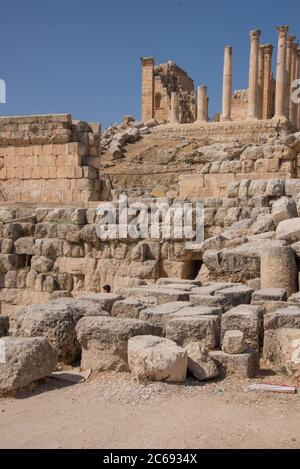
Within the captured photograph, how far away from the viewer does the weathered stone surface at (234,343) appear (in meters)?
Result: 5.23

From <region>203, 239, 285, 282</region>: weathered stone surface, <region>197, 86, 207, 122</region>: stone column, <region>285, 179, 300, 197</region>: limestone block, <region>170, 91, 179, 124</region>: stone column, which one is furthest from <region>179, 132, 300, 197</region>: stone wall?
<region>170, 91, 179, 124</region>: stone column

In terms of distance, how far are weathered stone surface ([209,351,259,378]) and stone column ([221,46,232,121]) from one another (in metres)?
34.9

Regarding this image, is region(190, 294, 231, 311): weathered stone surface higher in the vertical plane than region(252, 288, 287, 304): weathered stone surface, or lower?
lower

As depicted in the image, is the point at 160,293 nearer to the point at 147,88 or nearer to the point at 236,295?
the point at 236,295

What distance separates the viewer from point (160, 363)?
15.7 feet

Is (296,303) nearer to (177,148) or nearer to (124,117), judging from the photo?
(177,148)

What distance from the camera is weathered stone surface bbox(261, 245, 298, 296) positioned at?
771 cm

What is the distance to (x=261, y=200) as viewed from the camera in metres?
10.5

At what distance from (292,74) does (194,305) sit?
37729 mm

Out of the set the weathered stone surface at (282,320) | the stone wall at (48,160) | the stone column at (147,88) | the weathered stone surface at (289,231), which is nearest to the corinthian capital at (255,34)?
the stone column at (147,88)

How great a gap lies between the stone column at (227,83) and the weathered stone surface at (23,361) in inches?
1393

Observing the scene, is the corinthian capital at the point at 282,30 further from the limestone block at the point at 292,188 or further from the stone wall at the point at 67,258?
the stone wall at the point at 67,258

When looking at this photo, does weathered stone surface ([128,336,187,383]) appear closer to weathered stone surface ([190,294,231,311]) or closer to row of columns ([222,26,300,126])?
weathered stone surface ([190,294,231,311])

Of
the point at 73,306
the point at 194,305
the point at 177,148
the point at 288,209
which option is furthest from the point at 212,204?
the point at 177,148
